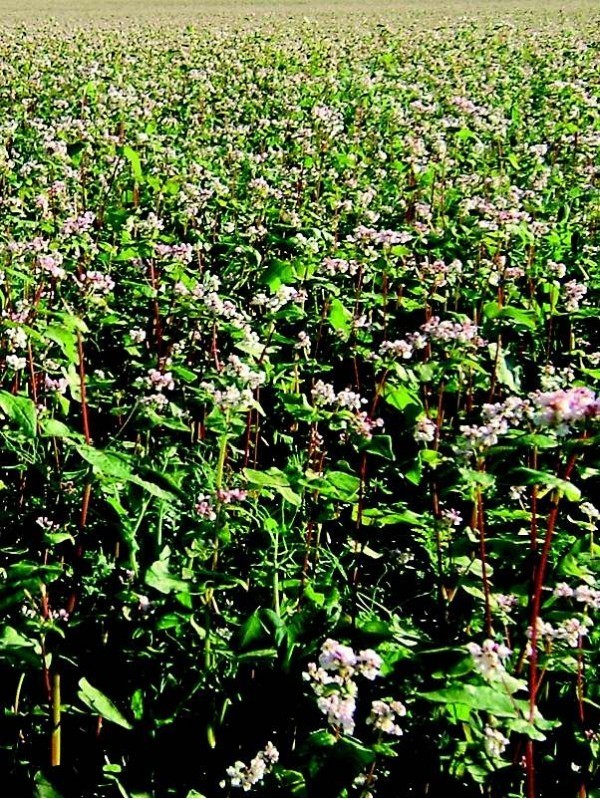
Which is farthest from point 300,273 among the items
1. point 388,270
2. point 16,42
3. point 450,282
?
point 16,42

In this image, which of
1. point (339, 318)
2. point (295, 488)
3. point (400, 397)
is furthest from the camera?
point (339, 318)

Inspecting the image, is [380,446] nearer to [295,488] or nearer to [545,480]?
[295,488]

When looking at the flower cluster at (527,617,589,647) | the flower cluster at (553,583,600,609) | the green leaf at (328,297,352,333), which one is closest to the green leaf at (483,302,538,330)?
the green leaf at (328,297,352,333)

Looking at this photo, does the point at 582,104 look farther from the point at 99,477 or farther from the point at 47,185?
the point at 99,477

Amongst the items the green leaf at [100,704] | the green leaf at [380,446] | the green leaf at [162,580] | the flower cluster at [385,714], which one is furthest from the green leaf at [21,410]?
the flower cluster at [385,714]

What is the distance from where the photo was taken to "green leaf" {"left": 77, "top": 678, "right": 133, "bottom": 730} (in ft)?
6.84

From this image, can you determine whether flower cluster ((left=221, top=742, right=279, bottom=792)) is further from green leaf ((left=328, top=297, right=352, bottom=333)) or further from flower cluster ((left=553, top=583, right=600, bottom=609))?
green leaf ((left=328, top=297, right=352, bottom=333))

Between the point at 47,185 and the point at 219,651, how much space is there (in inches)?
139

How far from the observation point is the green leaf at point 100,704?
6.84 feet

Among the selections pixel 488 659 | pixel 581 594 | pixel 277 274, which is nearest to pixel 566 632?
pixel 581 594

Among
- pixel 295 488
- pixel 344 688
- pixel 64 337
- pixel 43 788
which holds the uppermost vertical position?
pixel 64 337

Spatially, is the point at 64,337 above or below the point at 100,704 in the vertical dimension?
above

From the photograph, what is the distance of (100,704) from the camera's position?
6.91ft

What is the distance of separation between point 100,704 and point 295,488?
0.90 metres
